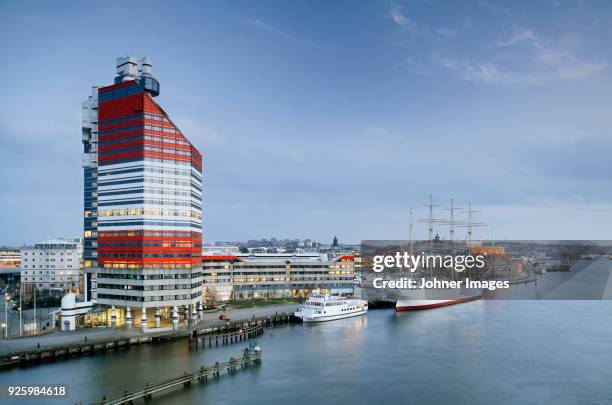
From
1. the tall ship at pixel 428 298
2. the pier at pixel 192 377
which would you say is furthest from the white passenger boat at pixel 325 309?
the pier at pixel 192 377

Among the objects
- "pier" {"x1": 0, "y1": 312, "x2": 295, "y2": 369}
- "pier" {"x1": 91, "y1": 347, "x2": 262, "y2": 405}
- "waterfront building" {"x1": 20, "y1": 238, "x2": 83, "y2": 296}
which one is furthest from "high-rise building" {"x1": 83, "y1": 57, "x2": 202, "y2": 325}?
"waterfront building" {"x1": 20, "y1": 238, "x2": 83, "y2": 296}

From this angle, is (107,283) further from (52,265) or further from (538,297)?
(538,297)

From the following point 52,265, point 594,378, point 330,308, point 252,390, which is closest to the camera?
point 252,390

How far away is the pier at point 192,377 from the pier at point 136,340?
36.5 ft

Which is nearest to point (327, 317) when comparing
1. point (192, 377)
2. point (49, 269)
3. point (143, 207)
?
point (143, 207)

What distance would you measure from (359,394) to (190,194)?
43.0m

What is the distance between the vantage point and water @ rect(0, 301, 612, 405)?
44.9 m

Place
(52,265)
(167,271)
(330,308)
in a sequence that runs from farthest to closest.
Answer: (52,265) < (330,308) < (167,271)

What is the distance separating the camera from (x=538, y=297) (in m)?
138

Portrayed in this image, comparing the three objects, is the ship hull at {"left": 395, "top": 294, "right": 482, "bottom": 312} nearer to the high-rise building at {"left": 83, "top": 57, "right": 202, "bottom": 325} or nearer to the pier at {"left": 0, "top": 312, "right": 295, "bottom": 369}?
the pier at {"left": 0, "top": 312, "right": 295, "bottom": 369}

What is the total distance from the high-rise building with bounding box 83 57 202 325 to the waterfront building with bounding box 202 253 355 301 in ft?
112

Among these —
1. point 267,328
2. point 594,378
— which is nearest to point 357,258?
point 267,328

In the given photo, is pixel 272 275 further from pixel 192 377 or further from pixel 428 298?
pixel 192 377

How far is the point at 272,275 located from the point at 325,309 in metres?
31.2
